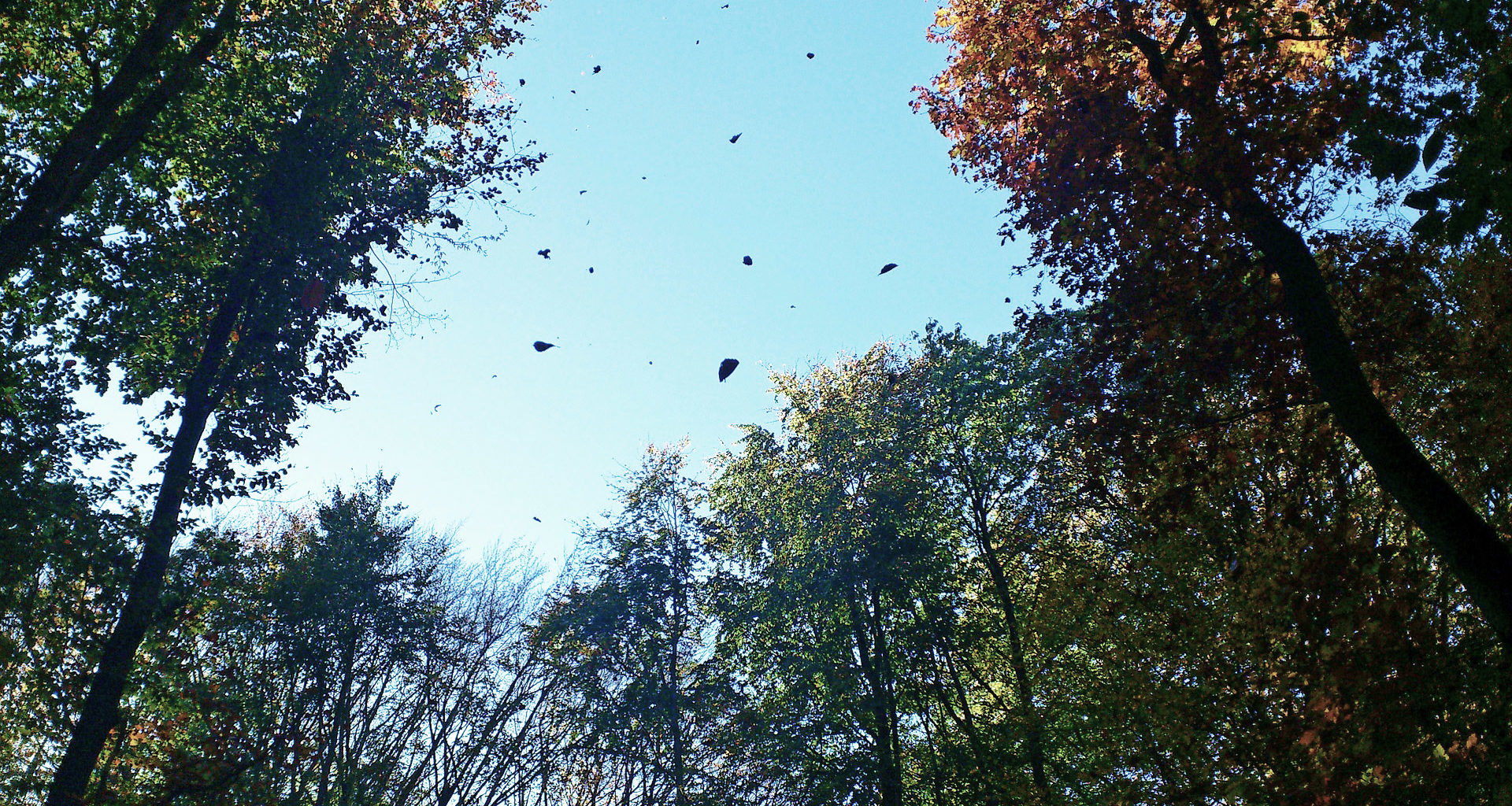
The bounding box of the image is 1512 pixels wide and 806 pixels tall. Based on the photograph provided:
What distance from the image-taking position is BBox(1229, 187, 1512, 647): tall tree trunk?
252 inches

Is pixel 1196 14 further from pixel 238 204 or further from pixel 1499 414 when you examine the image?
pixel 238 204

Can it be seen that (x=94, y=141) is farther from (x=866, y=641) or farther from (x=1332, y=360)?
(x=866, y=641)

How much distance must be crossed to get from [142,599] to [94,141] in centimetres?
570

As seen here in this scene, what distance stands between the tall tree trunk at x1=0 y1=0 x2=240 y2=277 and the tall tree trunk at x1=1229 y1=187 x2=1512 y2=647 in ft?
38.4

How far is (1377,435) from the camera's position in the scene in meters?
7.08

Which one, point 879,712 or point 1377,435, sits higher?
point 879,712

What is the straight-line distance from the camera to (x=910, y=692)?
21.8m

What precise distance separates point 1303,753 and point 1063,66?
30.2ft

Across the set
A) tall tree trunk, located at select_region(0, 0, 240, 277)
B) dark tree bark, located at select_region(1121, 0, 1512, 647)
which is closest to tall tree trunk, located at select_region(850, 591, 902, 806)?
dark tree bark, located at select_region(1121, 0, 1512, 647)

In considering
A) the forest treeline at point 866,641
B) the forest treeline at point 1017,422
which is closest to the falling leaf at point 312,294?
the forest treeline at point 1017,422

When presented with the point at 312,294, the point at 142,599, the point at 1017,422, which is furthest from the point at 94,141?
the point at 1017,422

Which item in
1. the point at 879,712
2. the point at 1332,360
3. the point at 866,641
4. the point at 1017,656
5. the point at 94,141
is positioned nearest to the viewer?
the point at 1332,360

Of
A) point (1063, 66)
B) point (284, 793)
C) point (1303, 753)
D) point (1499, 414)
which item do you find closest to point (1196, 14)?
point (1063, 66)

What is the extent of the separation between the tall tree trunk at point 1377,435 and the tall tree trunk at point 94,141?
38.4ft
